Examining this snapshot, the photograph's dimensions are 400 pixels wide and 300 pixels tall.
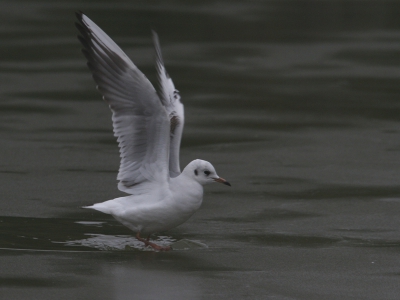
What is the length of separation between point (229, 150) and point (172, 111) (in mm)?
2073

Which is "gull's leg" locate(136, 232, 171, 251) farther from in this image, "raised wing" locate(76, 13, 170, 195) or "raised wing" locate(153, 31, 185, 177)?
"raised wing" locate(153, 31, 185, 177)

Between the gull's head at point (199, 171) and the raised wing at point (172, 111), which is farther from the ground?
the raised wing at point (172, 111)

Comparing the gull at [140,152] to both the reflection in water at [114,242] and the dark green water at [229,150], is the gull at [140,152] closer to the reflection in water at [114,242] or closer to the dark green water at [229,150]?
the reflection in water at [114,242]

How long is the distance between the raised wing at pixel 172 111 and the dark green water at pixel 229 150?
532mm

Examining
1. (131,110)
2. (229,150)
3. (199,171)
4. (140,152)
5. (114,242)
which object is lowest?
(114,242)

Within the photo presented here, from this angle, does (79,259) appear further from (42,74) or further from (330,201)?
(42,74)

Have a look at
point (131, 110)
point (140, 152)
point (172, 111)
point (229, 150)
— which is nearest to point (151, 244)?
point (140, 152)

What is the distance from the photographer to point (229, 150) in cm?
979

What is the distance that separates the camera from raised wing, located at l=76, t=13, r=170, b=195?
6.69m

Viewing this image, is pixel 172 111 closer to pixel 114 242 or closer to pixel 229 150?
pixel 114 242

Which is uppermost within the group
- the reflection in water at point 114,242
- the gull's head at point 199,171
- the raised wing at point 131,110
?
the raised wing at point 131,110

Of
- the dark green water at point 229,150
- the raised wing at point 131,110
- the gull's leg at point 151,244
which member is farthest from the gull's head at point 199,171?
the gull's leg at point 151,244

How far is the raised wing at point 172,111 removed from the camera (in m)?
7.31

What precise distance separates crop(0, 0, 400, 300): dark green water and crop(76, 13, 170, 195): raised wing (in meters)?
0.54
